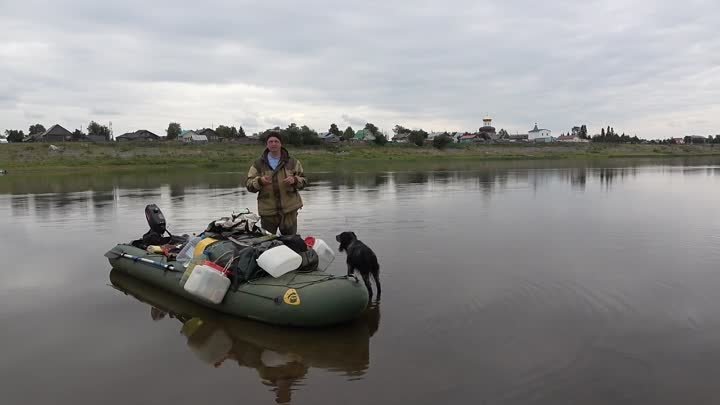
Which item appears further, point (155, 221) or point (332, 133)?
point (332, 133)

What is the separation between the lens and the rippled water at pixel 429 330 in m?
5.30

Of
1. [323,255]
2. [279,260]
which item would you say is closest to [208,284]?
[279,260]

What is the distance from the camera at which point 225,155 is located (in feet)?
196

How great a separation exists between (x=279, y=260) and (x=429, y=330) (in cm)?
212

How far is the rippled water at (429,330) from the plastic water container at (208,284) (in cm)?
44

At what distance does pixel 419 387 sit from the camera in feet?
17.2

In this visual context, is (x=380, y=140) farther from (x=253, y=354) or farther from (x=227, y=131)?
(x=253, y=354)

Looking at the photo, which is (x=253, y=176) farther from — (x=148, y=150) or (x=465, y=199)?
(x=148, y=150)

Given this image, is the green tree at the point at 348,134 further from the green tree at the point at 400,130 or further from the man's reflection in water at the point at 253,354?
the man's reflection in water at the point at 253,354

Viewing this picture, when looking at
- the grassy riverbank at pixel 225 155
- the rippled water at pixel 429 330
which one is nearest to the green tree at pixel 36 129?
the grassy riverbank at pixel 225 155

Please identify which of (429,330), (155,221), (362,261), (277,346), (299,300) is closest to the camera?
(277,346)

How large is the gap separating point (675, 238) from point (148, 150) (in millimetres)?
56474

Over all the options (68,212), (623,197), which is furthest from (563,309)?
(68,212)

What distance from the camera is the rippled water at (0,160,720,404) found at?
17.4 feet
